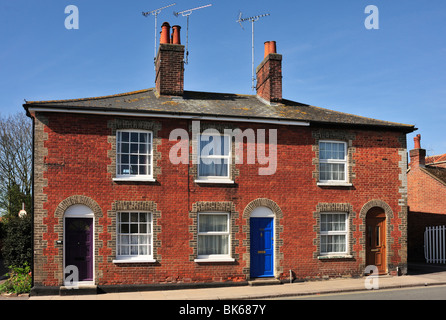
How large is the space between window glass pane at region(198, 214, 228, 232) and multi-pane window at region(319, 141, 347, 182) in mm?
4192

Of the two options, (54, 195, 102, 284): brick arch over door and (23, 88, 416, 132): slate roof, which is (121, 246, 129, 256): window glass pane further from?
(23, 88, 416, 132): slate roof

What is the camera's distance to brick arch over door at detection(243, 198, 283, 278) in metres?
16.4

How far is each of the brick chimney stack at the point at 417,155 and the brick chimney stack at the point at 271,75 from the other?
12577mm

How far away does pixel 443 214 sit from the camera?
25078 mm

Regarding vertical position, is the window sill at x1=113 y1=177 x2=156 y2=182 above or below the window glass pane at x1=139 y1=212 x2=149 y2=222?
above

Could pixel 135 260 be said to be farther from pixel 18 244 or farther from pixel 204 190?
pixel 18 244

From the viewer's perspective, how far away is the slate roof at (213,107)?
15656 mm

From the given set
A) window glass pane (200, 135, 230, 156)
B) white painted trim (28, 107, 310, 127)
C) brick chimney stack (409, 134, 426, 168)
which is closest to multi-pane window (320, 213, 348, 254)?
white painted trim (28, 107, 310, 127)

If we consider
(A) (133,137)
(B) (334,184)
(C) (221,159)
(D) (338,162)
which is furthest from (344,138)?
(A) (133,137)

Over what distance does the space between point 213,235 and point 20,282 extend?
6695mm

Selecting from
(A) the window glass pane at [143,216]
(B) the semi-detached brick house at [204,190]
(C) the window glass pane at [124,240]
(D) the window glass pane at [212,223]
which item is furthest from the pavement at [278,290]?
(A) the window glass pane at [143,216]

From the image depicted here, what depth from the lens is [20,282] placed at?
1520 cm

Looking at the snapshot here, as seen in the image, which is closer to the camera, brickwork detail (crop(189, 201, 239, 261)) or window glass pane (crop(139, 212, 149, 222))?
window glass pane (crop(139, 212, 149, 222))

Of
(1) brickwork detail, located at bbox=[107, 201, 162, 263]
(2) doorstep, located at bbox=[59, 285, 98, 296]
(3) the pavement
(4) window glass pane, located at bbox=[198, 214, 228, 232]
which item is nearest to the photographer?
(3) the pavement
